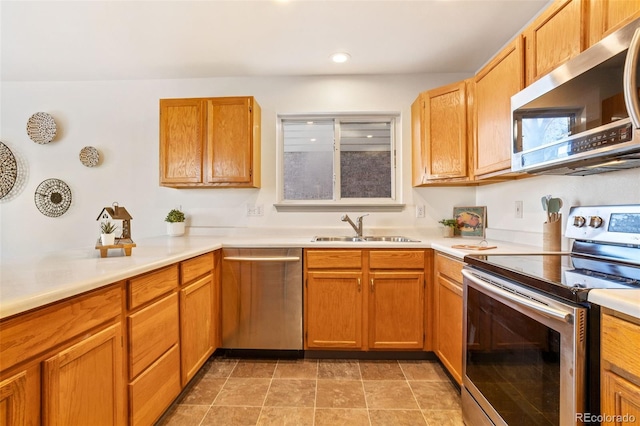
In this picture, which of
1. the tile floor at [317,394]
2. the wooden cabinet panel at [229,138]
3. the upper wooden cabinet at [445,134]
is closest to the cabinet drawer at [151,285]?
the tile floor at [317,394]

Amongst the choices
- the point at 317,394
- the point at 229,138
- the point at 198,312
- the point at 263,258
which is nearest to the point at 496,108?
the point at 263,258

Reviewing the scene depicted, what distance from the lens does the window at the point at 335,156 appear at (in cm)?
279

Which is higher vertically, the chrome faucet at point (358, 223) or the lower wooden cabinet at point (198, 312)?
the chrome faucet at point (358, 223)

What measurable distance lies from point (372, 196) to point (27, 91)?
3555 millimetres

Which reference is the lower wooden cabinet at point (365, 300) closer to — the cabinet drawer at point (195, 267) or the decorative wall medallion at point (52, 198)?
the cabinet drawer at point (195, 267)

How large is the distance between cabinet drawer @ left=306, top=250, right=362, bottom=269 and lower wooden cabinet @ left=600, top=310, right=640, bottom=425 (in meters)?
1.43

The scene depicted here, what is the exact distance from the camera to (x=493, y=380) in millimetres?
1248

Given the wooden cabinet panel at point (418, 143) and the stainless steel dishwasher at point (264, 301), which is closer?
the stainless steel dishwasher at point (264, 301)

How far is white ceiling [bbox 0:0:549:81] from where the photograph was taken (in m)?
1.86

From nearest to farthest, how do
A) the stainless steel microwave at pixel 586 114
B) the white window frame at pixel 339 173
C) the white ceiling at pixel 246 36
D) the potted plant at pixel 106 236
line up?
the stainless steel microwave at pixel 586 114 → the potted plant at pixel 106 236 → the white ceiling at pixel 246 36 → the white window frame at pixel 339 173

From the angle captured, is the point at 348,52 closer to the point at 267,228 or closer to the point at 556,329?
the point at 267,228

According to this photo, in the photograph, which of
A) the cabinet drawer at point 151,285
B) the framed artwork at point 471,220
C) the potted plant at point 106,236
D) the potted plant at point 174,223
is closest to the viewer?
the cabinet drawer at point 151,285

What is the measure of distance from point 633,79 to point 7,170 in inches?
173

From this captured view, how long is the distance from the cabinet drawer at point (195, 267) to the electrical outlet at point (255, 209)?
2.57 feet
